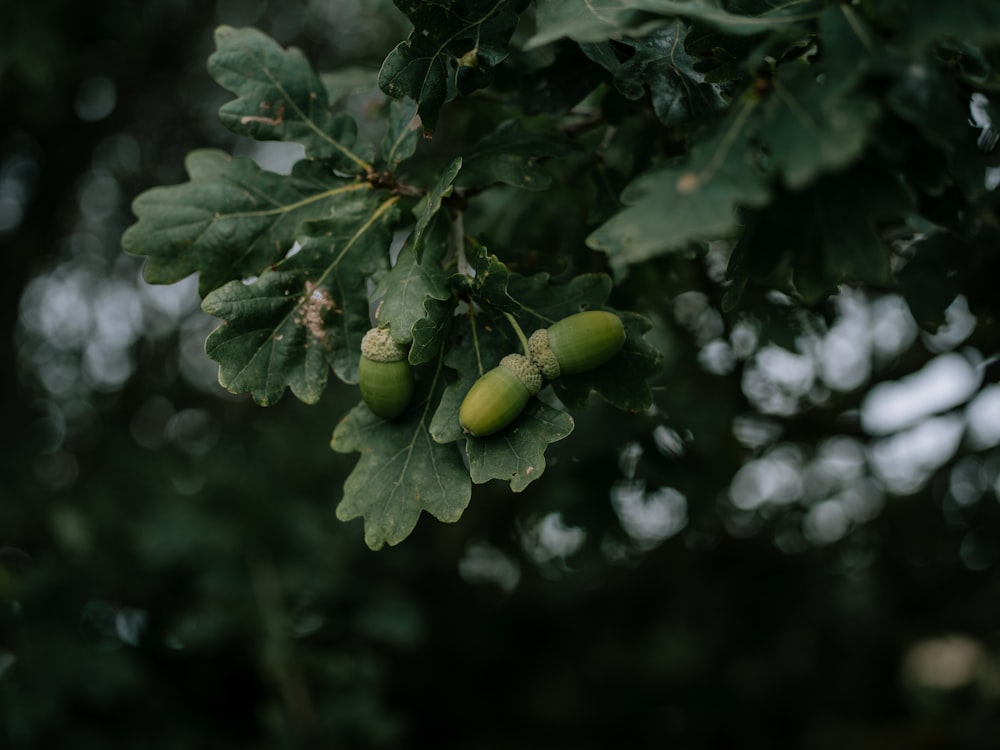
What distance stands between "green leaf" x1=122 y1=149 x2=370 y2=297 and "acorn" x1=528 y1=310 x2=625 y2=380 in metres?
0.52

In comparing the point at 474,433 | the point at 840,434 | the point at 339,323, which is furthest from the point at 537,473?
the point at 840,434

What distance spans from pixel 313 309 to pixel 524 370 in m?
0.45

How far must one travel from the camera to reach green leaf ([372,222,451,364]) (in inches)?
56.2

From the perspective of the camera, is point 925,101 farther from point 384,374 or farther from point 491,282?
point 384,374

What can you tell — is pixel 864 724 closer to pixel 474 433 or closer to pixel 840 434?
pixel 840 434

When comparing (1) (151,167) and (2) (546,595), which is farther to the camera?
(1) (151,167)

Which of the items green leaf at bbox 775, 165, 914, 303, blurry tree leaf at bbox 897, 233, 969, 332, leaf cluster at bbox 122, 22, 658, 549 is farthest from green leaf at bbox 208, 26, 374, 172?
blurry tree leaf at bbox 897, 233, 969, 332

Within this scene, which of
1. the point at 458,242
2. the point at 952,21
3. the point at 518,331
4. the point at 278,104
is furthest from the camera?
the point at 278,104

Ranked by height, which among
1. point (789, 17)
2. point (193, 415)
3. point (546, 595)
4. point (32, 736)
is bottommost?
point (546, 595)

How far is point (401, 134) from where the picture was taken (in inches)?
65.1

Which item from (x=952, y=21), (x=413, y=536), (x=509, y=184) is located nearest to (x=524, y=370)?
(x=509, y=184)

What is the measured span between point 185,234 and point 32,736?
279cm

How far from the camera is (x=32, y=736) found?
3.43 metres

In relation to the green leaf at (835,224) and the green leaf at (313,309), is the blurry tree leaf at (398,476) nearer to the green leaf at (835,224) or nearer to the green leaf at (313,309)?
the green leaf at (313,309)
